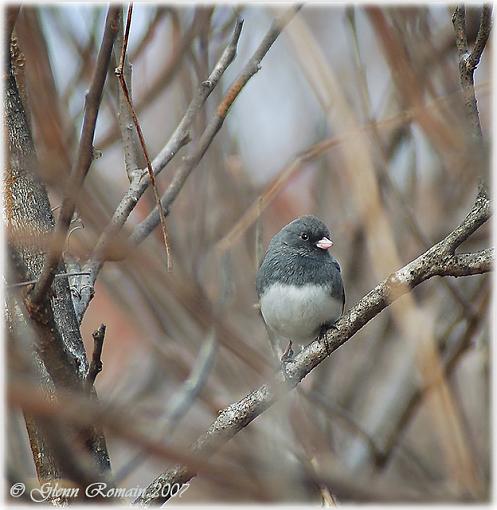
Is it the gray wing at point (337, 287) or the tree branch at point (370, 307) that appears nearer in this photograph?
the tree branch at point (370, 307)

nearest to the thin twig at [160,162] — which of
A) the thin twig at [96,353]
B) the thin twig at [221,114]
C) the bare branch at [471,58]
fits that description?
the thin twig at [221,114]

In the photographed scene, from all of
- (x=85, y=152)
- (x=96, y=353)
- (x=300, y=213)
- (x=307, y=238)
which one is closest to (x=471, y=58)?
(x=85, y=152)

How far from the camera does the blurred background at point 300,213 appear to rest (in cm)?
137

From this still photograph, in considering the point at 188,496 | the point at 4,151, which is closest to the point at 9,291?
A: the point at 4,151

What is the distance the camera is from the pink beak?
2055 millimetres

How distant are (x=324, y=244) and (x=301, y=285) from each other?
0.17 meters

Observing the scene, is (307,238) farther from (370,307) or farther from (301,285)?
(370,307)

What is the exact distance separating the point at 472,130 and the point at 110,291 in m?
1.54

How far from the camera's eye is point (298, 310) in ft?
6.23

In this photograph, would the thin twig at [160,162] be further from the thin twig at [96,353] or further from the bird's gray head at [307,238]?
the bird's gray head at [307,238]

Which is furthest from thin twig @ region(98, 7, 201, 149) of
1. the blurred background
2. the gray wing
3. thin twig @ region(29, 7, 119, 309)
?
thin twig @ region(29, 7, 119, 309)

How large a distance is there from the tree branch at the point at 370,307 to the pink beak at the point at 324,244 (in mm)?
705

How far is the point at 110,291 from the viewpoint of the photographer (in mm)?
2436

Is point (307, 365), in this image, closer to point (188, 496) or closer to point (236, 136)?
point (236, 136)
